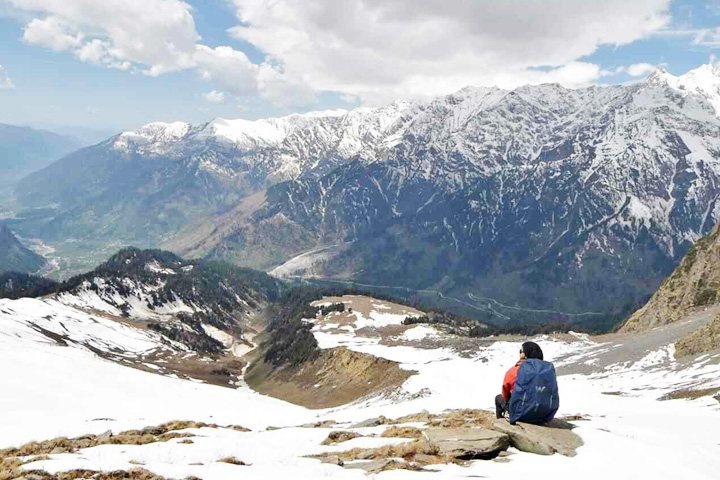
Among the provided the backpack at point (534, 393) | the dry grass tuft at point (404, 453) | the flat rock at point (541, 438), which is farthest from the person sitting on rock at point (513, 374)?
the dry grass tuft at point (404, 453)

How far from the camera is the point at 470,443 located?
18.2m

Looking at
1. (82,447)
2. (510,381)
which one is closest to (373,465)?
(510,381)

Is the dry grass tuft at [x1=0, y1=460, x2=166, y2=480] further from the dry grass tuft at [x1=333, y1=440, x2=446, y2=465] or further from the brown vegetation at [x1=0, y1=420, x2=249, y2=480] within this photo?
the dry grass tuft at [x1=333, y1=440, x2=446, y2=465]

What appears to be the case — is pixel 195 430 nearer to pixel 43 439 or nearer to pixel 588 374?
pixel 43 439

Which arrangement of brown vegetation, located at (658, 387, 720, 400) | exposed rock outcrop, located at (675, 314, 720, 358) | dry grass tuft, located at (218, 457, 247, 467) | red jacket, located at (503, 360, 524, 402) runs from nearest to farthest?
dry grass tuft, located at (218, 457, 247, 467) → red jacket, located at (503, 360, 524, 402) → brown vegetation, located at (658, 387, 720, 400) → exposed rock outcrop, located at (675, 314, 720, 358)

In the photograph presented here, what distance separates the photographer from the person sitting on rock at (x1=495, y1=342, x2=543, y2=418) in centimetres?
1972

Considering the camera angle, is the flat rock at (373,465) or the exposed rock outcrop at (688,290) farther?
the exposed rock outcrop at (688,290)

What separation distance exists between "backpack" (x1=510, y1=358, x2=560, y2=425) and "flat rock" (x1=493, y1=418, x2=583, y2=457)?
0.43 metres

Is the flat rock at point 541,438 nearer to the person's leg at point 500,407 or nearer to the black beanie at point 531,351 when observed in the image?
the person's leg at point 500,407

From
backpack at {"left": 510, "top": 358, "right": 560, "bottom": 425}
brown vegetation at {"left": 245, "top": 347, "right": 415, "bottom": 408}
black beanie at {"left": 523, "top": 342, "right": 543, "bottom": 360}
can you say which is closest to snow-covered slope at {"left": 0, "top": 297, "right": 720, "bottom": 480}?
backpack at {"left": 510, "top": 358, "right": 560, "bottom": 425}

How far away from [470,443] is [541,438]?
2.65m

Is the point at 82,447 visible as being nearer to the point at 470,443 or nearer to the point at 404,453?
the point at 404,453

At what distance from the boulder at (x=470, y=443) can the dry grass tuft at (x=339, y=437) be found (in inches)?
200

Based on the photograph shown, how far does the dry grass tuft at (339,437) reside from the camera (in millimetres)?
23125
